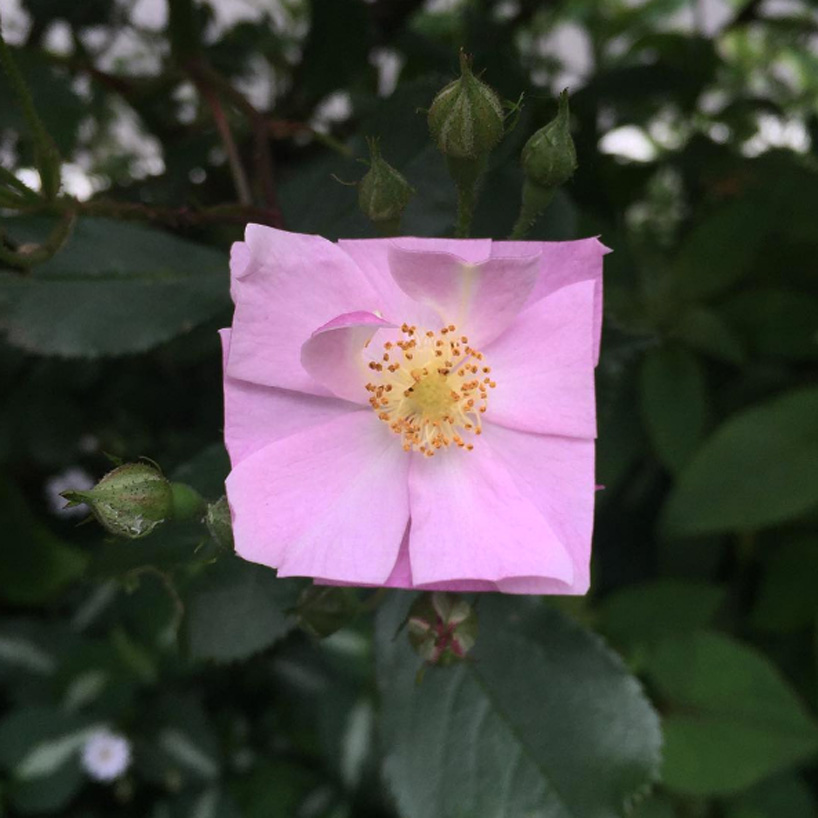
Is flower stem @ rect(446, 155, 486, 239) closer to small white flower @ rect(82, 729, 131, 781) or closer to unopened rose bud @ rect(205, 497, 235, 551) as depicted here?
unopened rose bud @ rect(205, 497, 235, 551)

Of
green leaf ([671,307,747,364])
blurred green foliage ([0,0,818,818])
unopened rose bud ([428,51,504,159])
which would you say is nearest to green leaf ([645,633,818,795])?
blurred green foliage ([0,0,818,818])

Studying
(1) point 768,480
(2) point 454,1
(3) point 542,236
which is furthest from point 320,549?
(2) point 454,1

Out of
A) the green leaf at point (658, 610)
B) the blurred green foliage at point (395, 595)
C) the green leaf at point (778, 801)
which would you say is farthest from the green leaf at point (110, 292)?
the green leaf at point (778, 801)

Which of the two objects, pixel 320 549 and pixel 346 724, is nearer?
pixel 320 549

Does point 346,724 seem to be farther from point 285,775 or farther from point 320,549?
point 320,549

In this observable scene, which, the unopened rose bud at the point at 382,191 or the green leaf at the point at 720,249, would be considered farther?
the green leaf at the point at 720,249

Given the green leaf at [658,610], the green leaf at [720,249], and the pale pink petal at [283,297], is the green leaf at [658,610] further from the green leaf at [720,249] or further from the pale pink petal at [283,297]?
the pale pink petal at [283,297]

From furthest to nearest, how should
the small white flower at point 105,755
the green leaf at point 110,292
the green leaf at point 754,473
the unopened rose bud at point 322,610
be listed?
1. the small white flower at point 105,755
2. the green leaf at point 754,473
3. the green leaf at point 110,292
4. the unopened rose bud at point 322,610

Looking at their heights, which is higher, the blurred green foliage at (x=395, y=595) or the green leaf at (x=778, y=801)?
the blurred green foliage at (x=395, y=595)
